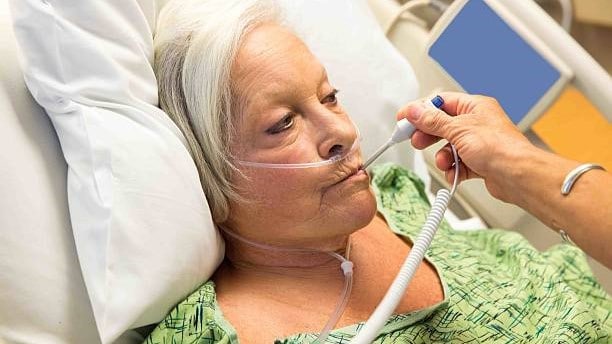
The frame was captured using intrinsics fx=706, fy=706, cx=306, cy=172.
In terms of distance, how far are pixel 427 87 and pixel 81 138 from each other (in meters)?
1.13

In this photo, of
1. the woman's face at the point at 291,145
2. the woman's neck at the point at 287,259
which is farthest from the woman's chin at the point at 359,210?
the woman's neck at the point at 287,259

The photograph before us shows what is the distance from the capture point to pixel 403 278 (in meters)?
1.18

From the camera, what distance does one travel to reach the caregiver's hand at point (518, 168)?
107cm

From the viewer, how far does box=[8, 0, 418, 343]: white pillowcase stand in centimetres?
122

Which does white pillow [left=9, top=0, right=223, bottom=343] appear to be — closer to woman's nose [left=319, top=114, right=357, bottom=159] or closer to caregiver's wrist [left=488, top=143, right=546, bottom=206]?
woman's nose [left=319, top=114, right=357, bottom=159]

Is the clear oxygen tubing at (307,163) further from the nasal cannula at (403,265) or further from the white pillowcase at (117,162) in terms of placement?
the white pillowcase at (117,162)

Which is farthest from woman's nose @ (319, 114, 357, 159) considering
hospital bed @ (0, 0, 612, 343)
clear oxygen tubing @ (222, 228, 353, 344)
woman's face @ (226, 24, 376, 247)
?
hospital bed @ (0, 0, 612, 343)

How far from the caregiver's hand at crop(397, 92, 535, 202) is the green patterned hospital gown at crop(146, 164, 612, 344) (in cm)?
28

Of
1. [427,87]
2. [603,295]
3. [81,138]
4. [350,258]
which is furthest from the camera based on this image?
[427,87]

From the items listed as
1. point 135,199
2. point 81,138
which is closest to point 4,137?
point 81,138

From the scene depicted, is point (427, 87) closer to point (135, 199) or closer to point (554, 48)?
point (554, 48)

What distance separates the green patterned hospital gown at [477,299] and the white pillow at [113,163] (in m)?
0.10

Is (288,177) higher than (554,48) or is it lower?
lower

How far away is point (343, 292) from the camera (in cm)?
143
